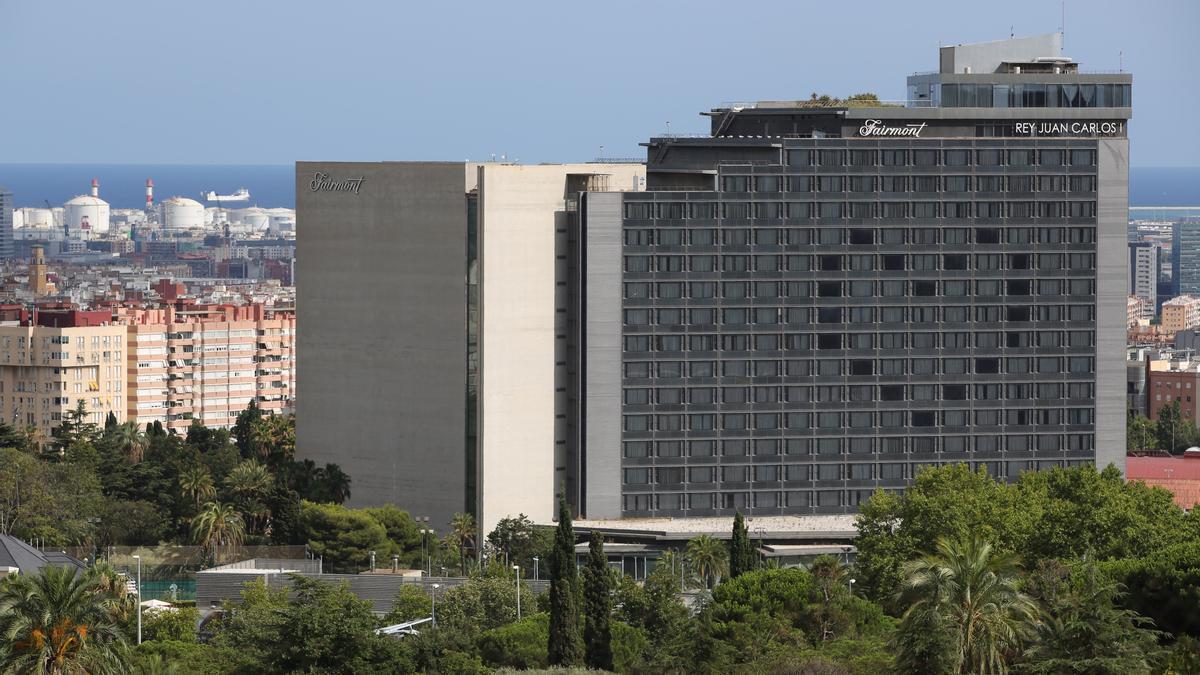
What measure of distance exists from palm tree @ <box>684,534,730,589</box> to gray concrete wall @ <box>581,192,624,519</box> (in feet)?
55.3

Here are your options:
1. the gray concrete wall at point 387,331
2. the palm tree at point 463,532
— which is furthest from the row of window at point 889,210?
the palm tree at point 463,532

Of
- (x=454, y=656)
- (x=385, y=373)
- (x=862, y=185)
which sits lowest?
(x=454, y=656)

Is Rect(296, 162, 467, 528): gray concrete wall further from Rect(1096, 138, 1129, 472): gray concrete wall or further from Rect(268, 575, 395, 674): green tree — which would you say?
Rect(268, 575, 395, 674): green tree

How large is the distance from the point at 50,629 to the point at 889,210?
86.5 metres

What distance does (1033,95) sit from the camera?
157625mm

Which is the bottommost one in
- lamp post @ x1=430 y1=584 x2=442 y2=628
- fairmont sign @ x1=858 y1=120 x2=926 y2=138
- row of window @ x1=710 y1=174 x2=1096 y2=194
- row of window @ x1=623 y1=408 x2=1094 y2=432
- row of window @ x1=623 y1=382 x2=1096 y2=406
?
lamp post @ x1=430 y1=584 x2=442 y2=628

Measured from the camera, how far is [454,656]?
10069 cm

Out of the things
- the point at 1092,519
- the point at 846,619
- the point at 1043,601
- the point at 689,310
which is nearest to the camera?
the point at 1043,601

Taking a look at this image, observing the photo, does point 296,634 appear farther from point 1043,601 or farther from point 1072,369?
point 1072,369

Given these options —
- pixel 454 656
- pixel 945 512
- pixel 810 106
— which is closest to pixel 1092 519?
pixel 945 512

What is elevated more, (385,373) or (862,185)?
(862,185)

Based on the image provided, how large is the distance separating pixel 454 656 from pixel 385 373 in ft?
199

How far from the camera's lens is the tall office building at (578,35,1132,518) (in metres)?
154

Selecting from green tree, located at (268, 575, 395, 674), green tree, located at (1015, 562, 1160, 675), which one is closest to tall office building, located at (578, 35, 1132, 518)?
green tree, located at (268, 575, 395, 674)
